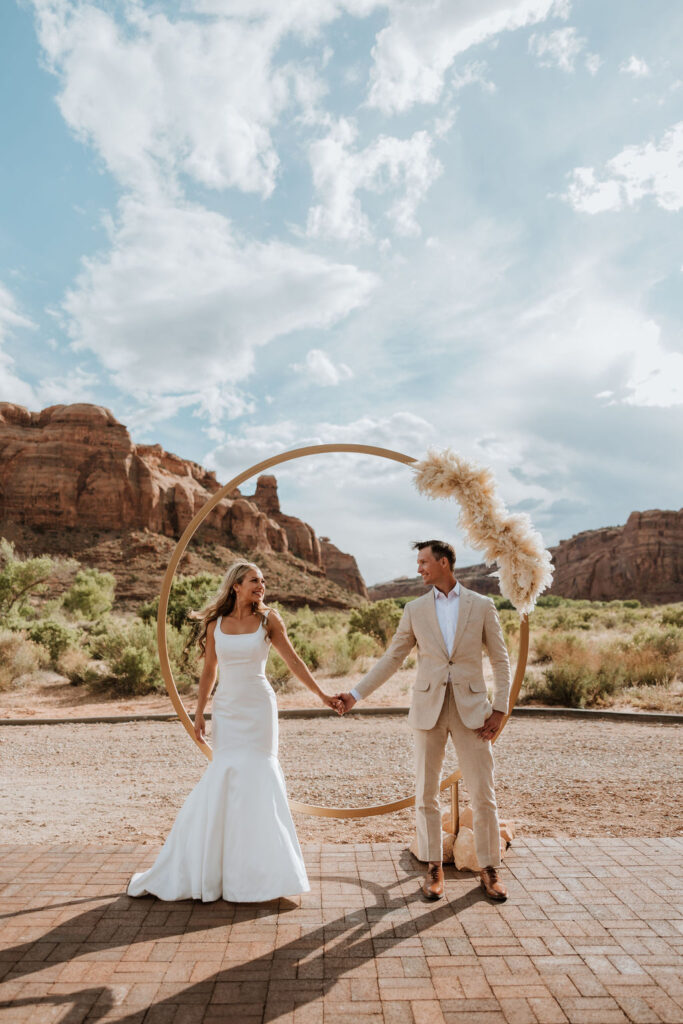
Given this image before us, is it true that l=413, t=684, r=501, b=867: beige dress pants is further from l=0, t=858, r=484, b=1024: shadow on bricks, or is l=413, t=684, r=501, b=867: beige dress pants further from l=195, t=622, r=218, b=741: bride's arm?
l=195, t=622, r=218, b=741: bride's arm

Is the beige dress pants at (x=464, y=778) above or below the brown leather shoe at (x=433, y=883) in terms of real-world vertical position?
above

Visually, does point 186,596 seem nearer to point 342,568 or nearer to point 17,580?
point 17,580

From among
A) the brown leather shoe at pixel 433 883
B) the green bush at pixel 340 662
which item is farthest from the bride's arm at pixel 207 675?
the green bush at pixel 340 662

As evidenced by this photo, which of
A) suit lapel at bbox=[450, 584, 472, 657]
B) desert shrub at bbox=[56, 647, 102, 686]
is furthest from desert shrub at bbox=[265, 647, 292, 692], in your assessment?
suit lapel at bbox=[450, 584, 472, 657]

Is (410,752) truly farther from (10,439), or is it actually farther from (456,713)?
(10,439)

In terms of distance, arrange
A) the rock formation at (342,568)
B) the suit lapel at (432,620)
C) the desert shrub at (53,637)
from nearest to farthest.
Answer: the suit lapel at (432,620) → the desert shrub at (53,637) → the rock formation at (342,568)

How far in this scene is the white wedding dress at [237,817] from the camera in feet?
14.1

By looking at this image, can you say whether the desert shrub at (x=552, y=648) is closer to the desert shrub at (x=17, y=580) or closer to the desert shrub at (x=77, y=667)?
the desert shrub at (x=77, y=667)

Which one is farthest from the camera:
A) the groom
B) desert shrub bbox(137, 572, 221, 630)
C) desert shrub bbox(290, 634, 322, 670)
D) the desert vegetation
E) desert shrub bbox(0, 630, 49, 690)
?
desert shrub bbox(137, 572, 221, 630)

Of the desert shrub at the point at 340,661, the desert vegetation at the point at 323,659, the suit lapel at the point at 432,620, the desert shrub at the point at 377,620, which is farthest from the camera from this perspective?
the desert shrub at the point at 377,620

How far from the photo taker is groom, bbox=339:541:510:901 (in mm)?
4539

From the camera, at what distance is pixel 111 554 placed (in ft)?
205

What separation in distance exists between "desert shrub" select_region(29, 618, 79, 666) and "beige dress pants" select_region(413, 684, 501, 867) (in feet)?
49.4

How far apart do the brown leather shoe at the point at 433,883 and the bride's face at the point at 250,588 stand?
6.90 feet
